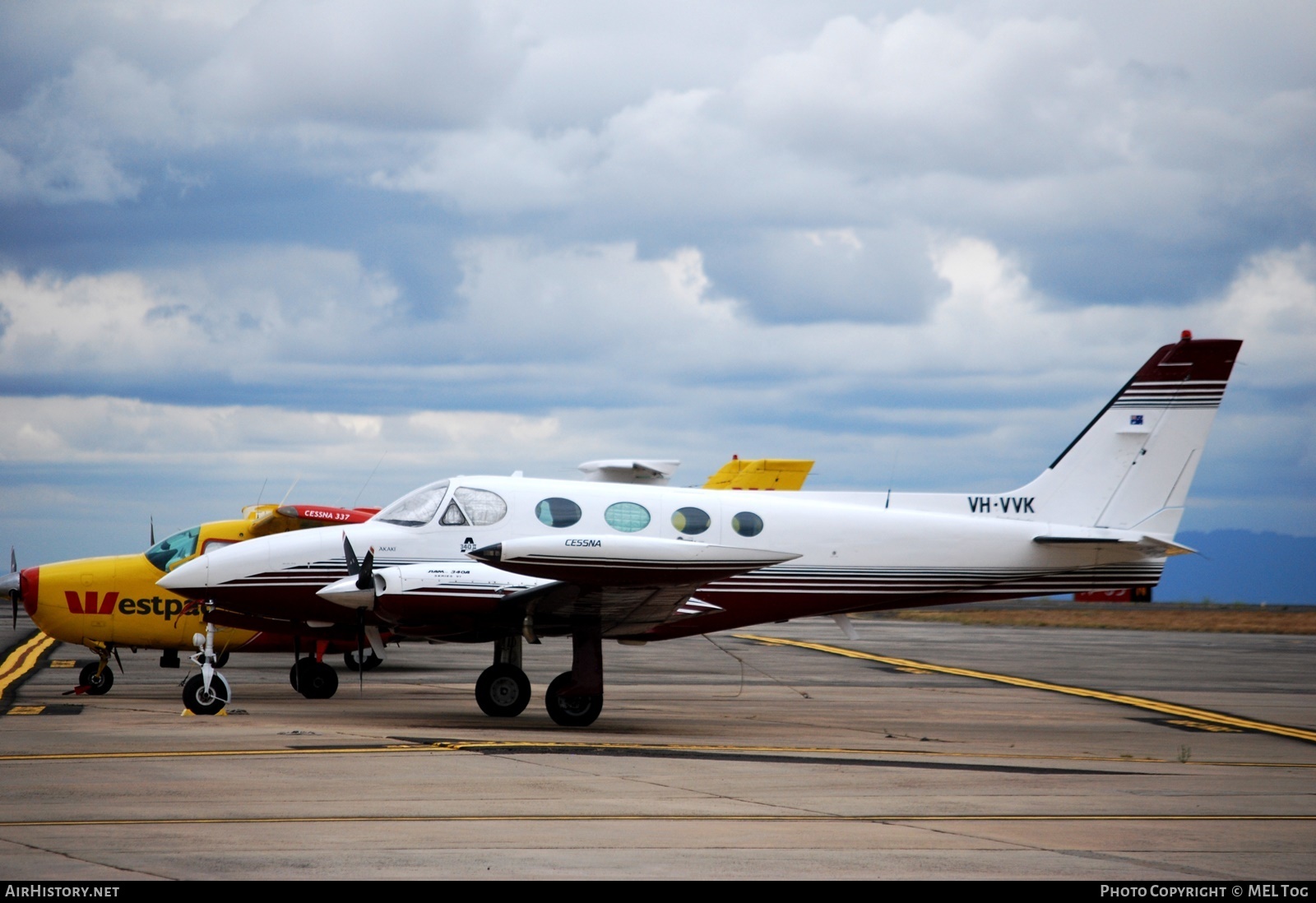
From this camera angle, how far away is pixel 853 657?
29328mm

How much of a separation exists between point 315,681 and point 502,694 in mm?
3600

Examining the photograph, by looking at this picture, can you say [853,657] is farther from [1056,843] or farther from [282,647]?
[1056,843]

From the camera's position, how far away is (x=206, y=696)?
15.5 metres

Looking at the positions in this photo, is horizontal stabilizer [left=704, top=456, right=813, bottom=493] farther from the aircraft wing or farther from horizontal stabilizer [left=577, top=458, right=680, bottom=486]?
the aircraft wing

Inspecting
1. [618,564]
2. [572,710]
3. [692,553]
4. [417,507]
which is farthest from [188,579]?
[692,553]

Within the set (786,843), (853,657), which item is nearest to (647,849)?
(786,843)

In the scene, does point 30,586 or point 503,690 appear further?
→ point 30,586

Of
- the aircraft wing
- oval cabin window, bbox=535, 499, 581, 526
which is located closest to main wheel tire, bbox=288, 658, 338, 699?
oval cabin window, bbox=535, 499, 581, 526

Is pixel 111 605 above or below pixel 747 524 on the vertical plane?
below

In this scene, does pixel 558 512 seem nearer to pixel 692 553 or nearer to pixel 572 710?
pixel 572 710

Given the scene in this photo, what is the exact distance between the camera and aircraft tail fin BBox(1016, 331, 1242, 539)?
58.0 feet

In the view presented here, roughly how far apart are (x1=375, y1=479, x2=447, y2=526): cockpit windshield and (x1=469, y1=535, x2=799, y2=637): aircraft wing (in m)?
2.12

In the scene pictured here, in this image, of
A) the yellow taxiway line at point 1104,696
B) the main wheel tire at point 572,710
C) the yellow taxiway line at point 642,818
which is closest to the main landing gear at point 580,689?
the main wheel tire at point 572,710

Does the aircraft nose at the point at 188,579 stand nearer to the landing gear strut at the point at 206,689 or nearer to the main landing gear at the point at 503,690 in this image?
the landing gear strut at the point at 206,689
